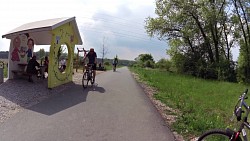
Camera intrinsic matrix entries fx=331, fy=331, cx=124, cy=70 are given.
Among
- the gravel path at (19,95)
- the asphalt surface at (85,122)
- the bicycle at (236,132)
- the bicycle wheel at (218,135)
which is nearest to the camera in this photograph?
the bicycle at (236,132)

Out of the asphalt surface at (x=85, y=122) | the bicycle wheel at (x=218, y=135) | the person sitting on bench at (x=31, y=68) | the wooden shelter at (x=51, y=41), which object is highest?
the wooden shelter at (x=51, y=41)

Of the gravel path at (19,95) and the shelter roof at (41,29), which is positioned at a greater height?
the shelter roof at (41,29)

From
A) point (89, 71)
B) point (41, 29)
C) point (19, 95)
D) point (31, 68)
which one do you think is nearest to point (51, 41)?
point (41, 29)

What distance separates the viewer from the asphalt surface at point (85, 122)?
656 cm

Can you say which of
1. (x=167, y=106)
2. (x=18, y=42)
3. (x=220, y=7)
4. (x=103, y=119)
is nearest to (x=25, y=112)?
(x=103, y=119)

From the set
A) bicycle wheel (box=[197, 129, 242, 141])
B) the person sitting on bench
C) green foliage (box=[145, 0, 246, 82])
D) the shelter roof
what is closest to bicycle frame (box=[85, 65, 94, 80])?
the shelter roof

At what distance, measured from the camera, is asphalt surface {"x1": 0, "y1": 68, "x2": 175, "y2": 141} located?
6.56m

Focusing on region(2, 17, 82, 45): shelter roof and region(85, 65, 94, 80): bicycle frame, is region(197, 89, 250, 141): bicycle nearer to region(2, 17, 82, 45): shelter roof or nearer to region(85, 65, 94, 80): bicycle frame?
region(2, 17, 82, 45): shelter roof

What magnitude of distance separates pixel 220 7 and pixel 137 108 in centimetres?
3578

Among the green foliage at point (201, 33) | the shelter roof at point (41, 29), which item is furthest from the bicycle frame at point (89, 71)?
the green foliage at point (201, 33)

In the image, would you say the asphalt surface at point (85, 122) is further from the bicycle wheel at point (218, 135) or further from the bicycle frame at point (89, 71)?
the bicycle frame at point (89, 71)

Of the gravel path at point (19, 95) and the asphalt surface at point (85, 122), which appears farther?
the gravel path at point (19, 95)

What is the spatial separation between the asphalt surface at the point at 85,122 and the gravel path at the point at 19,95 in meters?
0.39

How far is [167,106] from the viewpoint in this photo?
11.4 meters
